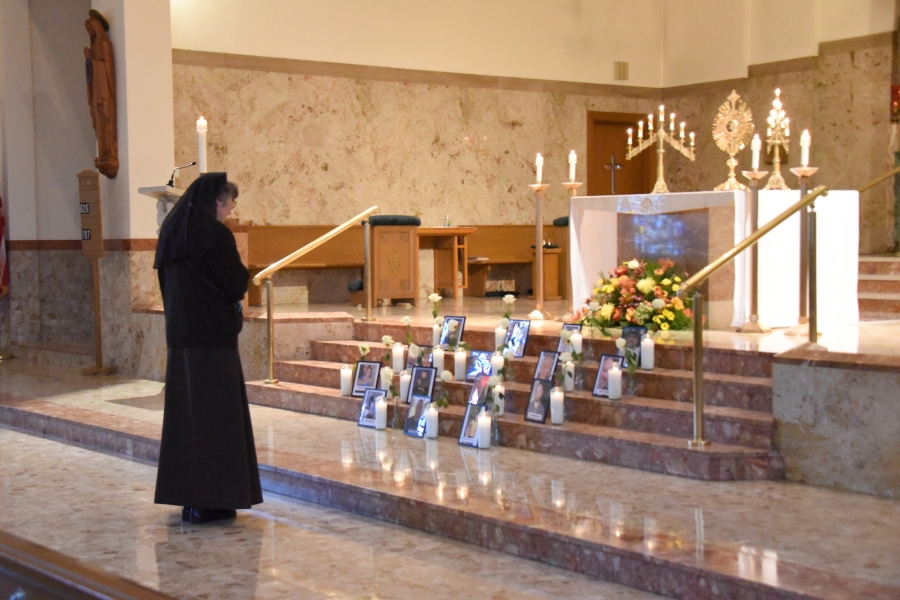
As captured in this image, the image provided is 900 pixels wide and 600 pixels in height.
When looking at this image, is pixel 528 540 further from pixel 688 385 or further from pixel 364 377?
pixel 364 377

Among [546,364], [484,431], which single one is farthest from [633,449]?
[546,364]

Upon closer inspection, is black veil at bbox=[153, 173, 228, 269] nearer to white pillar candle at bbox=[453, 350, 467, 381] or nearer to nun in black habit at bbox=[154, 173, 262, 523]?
nun in black habit at bbox=[154, 173, 262, 523]

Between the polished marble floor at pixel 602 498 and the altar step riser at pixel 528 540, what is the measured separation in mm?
58

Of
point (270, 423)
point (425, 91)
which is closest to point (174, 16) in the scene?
point (425, 91)

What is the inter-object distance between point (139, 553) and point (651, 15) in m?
11.5

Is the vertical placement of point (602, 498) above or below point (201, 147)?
below

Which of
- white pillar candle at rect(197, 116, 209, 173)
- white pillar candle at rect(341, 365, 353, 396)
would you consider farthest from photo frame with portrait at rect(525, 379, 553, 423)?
white pillar candle at rect(197, 116, 209, 173)

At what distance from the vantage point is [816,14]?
12.0m

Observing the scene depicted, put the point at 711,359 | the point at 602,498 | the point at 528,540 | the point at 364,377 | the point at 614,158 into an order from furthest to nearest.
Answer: the point at 614,158, the point at 364,377, the point at 711,359, the point at 602,498, the point at 528,540

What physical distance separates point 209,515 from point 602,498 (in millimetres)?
1954

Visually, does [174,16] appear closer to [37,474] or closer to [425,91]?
[425,91]

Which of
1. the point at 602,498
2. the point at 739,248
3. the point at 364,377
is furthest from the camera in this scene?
the point at 364,377

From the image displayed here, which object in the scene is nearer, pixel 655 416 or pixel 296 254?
pixel 655 416

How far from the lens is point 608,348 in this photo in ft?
22.7
